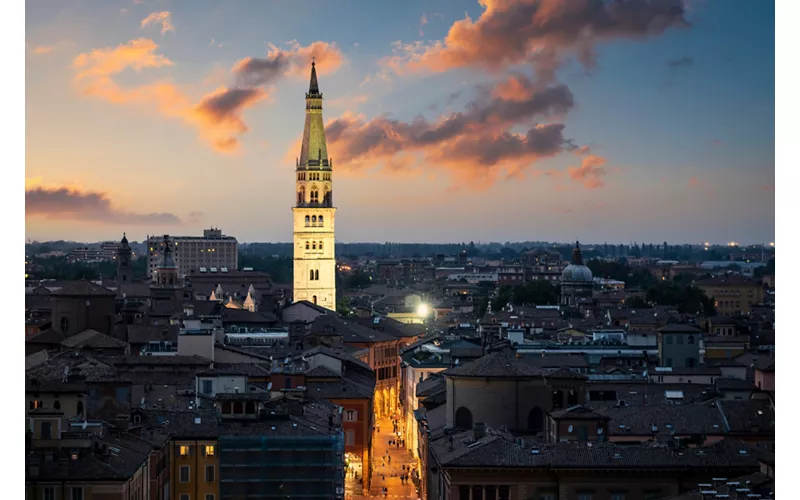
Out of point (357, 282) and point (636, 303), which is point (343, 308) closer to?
point (636, 303)

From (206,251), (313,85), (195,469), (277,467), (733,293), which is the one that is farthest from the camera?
(206,251)

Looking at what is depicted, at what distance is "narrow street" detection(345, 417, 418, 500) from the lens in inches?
1082

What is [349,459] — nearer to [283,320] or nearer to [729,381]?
[729,381]

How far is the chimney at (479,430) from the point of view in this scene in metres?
23.3

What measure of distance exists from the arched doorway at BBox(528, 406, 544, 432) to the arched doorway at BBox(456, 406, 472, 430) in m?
0.87

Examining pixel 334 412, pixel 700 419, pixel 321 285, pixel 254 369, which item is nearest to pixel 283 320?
pixel 321 285

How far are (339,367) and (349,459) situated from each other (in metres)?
4.07

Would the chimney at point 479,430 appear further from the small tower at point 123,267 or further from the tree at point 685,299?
the small tower at point 123,267

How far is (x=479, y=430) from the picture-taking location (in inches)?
935

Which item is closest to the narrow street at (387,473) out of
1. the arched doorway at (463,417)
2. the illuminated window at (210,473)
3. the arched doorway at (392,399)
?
the arched doorway at (463,417)

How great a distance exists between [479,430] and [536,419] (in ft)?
9.16

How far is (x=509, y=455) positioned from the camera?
21094 mm

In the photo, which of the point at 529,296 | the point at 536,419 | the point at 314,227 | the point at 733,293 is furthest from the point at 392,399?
the point at 733,293

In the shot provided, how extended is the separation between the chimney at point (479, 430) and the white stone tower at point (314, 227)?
3462 centimetres
